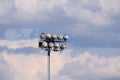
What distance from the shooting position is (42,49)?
4970 inches

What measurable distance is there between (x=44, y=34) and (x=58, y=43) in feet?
9.54

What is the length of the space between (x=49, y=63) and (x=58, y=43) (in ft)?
15.9

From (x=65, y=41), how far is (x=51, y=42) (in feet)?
8.79

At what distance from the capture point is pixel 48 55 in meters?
124

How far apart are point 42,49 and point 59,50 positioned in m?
2.83

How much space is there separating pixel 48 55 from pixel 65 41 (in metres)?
5.07

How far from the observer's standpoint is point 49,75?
123 meters

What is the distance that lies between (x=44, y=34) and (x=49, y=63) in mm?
5255

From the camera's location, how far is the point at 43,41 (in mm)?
126562

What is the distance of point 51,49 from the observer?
126125mm

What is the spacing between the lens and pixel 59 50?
127m

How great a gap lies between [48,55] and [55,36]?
12.3 feet

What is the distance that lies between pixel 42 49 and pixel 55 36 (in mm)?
2997

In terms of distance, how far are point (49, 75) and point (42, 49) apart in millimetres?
5539
